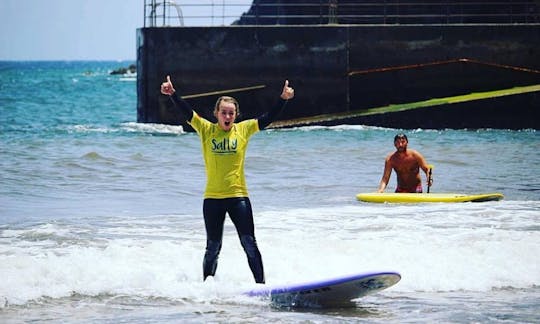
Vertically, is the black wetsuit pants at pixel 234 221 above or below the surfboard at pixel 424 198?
above

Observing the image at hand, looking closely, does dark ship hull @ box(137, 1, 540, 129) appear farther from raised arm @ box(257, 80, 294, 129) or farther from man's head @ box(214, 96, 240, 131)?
man's head @ box(214, 96, 240, 131)

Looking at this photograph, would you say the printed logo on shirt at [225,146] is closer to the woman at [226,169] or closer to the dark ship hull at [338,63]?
the woman at [226,169]

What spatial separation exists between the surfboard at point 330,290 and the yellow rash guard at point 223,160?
2.64 feet

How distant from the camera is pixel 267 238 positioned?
12.1 m

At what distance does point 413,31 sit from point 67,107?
87.4 ft

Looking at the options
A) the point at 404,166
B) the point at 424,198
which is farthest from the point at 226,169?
the point at 404,166

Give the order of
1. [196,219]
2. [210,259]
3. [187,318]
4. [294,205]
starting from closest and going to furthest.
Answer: [187,318] < [210,259] < [196,219] < [294,205]

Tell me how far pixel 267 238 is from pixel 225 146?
335 cm

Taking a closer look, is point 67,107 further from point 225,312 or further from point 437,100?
point 225,312

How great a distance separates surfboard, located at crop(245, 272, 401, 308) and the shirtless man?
6.39m

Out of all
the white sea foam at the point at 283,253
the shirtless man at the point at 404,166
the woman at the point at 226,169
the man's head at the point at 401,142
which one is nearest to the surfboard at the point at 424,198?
the shirtless man at the point at 404,166

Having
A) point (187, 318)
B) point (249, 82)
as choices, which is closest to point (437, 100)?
point (249, 82)

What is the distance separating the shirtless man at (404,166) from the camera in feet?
49.7

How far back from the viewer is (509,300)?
9.23 meters
